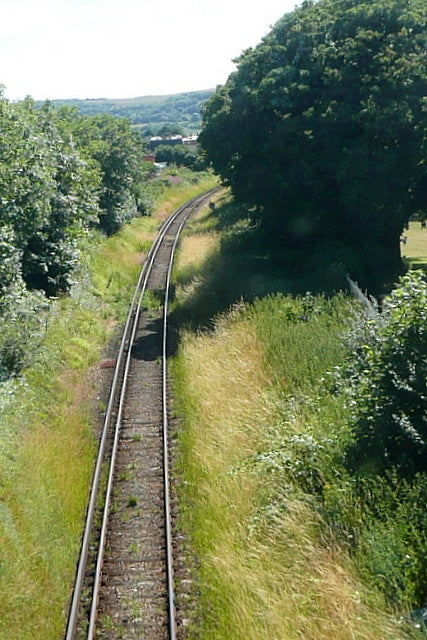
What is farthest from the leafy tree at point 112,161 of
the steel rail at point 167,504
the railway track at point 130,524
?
the railway track at point 130,524

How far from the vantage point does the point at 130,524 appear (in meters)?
11.7

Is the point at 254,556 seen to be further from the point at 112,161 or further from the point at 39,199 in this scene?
the point at 112,161

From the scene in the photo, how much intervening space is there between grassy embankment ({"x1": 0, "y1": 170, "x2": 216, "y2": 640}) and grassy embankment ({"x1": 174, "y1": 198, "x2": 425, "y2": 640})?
6.60 ft

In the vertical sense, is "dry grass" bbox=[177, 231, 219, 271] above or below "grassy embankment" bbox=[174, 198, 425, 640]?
below

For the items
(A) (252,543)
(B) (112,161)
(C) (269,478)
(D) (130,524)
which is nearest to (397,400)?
(C) (269,478)

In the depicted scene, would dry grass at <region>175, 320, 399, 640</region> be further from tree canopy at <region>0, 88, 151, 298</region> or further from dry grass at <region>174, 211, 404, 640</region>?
tree canopy at <region>0, 88, 151, 298</region>

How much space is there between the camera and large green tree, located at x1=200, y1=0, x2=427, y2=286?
24.1 meters

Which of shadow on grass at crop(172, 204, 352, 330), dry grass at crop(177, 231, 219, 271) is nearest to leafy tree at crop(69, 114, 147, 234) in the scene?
dry grass at crop(177, 231, 219, 271)

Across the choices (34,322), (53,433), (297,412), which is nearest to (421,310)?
(297,412)

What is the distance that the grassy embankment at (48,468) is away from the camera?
9.37m

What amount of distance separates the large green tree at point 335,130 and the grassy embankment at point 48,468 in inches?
334

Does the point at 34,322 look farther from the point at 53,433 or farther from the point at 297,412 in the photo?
the point at 297,412

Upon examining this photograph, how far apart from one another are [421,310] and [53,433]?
8.06m

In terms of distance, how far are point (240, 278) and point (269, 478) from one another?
51.0 feet
